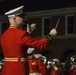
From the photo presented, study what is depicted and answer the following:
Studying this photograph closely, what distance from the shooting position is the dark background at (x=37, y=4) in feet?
91.2

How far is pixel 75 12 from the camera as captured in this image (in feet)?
87.5

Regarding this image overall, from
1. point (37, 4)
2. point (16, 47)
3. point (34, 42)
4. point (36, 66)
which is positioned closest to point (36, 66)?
point (36, 66)

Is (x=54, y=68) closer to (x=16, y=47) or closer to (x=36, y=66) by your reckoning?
(x=36, y=66)

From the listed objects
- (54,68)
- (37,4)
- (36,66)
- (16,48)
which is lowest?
(54,68)

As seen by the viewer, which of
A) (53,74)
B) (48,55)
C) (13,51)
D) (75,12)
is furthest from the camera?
(48,55)

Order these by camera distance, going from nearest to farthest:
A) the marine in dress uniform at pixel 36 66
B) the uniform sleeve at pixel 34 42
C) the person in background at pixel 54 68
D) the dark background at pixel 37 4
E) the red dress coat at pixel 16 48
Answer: the uniform sleeve at pixel 34 42 < the red dress coat at pixel 16 48 < the marine in dress uniform at pixel 36 66 < the person in background at pixel 54 68 < the dark background at pixel 37 4

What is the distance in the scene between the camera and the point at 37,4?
29.7 meters

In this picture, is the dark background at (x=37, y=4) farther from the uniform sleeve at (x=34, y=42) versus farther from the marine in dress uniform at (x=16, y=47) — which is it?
the uniform sleeve at (x=34, y=42)

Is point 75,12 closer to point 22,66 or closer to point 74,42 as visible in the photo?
point 74,42

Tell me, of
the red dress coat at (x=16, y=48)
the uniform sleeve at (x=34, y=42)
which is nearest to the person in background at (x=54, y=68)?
the red dress coat at (x=16, y=48)

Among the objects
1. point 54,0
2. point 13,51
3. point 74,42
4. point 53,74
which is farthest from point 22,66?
point 54,0

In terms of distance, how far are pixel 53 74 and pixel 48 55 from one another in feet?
35.4

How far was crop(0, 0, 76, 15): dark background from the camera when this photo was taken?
91.2 ft

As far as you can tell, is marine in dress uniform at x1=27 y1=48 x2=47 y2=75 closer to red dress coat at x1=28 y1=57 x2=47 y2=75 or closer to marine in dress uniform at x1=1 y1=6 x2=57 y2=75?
red dress coat at x1=28 y1=57 x2=47 y2=75
